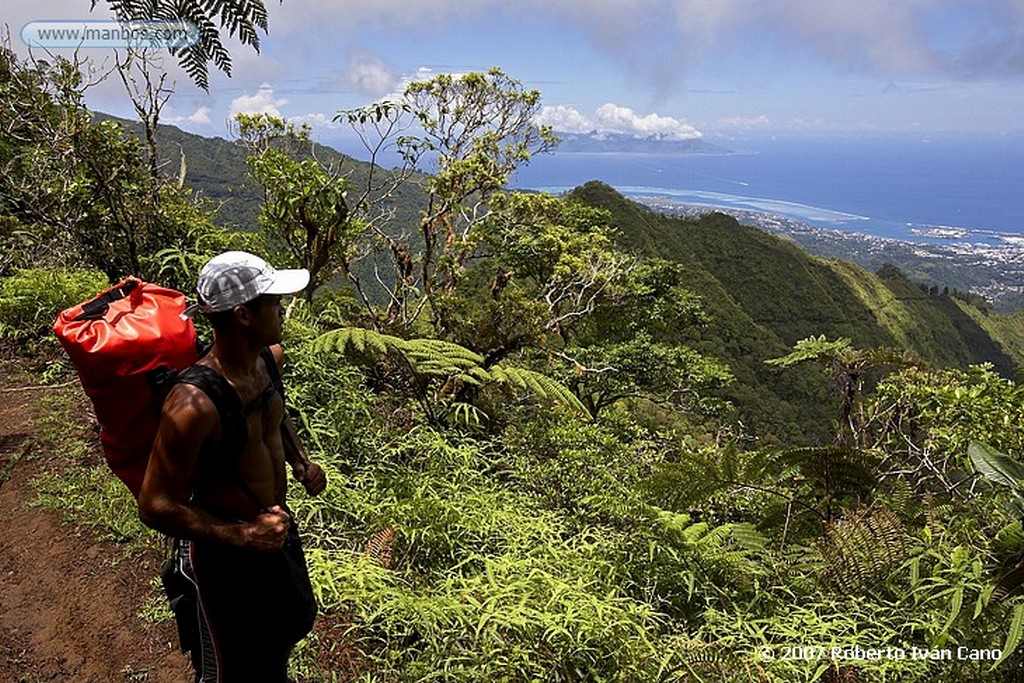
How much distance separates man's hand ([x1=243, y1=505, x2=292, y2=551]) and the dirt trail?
→ 1529mm

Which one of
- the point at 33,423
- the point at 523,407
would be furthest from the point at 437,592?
the point at 33,423

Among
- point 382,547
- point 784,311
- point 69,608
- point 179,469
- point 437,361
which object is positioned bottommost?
point 784,311

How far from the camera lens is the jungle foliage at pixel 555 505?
265 cm

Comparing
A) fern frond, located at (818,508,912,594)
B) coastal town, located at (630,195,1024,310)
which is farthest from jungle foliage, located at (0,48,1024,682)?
coastal town, located at (630,195,1024,310)

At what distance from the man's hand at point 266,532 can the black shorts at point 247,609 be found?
0.21 feet

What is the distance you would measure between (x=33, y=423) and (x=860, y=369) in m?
7.77

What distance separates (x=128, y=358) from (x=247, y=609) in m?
0.86

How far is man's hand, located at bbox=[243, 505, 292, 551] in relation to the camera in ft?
6.21

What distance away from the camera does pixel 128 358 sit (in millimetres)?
1900

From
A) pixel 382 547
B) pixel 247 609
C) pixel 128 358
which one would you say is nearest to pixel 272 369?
pixel 128 358

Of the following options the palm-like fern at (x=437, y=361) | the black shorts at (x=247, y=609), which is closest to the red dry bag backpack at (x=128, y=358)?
the black shorts at (x=247, y=609)

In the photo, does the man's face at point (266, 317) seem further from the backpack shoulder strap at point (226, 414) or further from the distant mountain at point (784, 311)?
the distant mountain at point (784, 311)

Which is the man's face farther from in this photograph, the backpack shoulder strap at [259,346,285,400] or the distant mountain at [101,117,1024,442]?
the distant mountain at [101,117,1024,442]

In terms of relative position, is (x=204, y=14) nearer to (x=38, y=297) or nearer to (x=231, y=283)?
(x=231, y=283)
